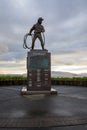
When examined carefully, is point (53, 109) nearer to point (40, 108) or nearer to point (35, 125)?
point (40, 108)

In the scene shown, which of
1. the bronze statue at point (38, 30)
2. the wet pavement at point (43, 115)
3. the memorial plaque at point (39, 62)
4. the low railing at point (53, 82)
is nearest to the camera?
the wet pavement at point (43, 115)

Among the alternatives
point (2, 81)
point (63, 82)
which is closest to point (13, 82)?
point (2, 81)

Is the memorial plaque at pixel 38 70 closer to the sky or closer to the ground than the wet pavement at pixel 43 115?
closer to the sky

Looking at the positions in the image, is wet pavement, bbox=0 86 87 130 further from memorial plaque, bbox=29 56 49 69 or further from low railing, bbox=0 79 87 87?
low railing, bbox=0 79 87 87

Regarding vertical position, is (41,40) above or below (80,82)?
above

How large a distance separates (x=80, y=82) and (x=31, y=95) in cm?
1024

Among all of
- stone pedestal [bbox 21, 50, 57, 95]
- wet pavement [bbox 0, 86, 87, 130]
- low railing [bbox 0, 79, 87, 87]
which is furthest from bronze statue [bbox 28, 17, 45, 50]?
low railing [bbox 0, 79, 87, 87]

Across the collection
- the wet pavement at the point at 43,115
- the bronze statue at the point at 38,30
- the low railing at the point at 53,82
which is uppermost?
the bronze statue at the point at 38,30

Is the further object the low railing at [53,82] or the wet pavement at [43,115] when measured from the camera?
the low railing at [53,82]

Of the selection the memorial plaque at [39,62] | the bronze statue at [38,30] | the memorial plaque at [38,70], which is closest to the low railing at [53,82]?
the memorial plaque at [38,70]

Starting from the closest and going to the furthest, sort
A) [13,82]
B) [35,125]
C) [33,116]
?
[35,125], [33,116], [13,82]

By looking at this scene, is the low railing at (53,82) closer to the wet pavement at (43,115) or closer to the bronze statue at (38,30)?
the bronze statue at (38,30)

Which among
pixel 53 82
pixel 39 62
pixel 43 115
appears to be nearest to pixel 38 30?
pixel 39 62

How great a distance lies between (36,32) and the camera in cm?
1723
